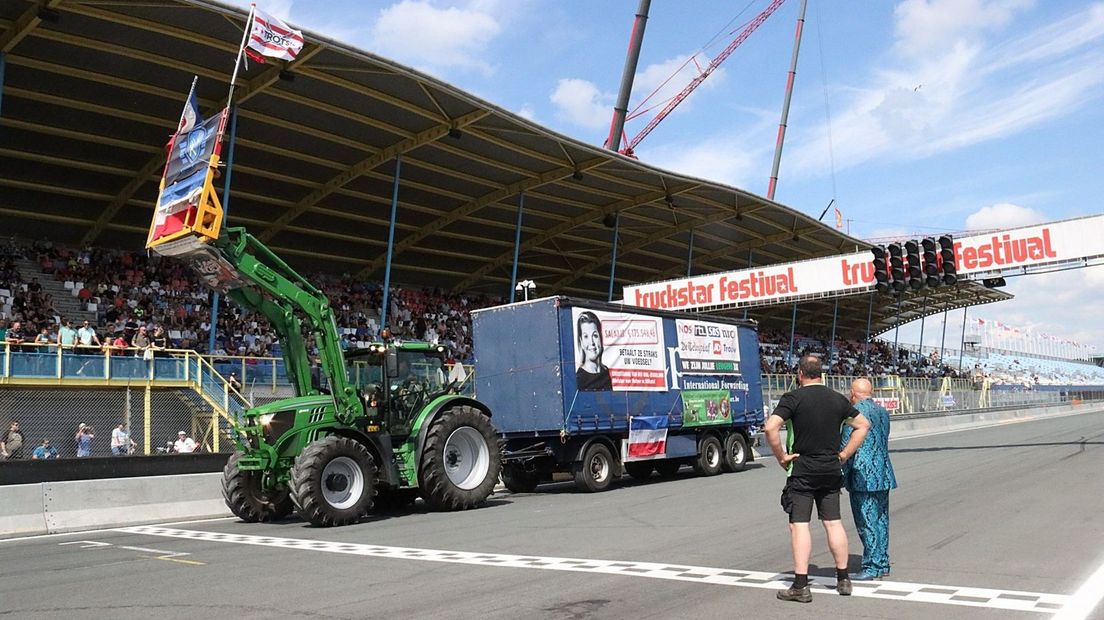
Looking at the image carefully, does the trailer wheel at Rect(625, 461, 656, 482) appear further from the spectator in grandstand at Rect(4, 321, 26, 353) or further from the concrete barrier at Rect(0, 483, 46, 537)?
the spectator in grandstand at Rect(4, 321, 26, 353)

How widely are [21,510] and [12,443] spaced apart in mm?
3574

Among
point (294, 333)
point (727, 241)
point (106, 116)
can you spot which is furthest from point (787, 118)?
point (294, 333)

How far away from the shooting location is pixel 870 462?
719 centimetres

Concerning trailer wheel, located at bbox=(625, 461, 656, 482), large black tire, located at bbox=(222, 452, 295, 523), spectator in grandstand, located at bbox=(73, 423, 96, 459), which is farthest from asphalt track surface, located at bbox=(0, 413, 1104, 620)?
trailer wheel, located at bbox=(625, 461, 656, 482)

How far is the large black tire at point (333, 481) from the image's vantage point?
455 inches

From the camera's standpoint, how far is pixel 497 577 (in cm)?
771

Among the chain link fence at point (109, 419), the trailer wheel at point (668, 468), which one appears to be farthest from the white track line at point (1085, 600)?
the chain link fence at point (109, 419)

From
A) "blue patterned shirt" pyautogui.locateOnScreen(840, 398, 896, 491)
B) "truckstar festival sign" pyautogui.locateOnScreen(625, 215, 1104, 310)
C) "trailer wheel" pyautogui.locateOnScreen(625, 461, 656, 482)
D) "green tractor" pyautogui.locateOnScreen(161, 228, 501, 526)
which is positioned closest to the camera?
"blue patterned shirt" pyautogui.locateOnScreen(840, 398, 896, 491)

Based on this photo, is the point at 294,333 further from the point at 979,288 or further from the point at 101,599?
the point at 979,288

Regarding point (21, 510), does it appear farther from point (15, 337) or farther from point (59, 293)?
point (59, 293)

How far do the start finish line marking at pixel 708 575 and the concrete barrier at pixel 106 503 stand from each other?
4175 millimetres

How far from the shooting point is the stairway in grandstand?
25689 millimetres

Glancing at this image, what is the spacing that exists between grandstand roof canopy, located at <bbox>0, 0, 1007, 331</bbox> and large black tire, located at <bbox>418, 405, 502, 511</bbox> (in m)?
10.6

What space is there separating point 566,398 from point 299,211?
18.3 meters
